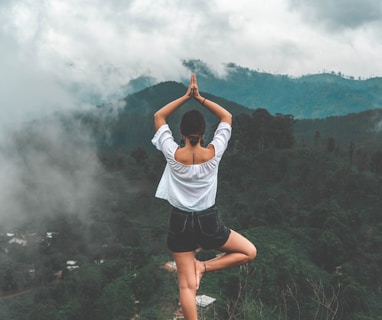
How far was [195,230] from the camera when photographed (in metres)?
3.15

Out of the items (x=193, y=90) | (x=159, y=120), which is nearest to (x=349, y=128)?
(x=193, y=90)

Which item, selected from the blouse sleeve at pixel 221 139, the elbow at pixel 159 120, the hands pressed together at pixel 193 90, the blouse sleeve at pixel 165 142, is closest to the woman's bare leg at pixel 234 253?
the blouse sleeve at pixel 221 139

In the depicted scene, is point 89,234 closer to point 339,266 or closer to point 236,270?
point 236,270

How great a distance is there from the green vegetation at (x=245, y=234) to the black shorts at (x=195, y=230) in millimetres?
6977

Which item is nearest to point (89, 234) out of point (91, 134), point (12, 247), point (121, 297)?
point (12, 247)

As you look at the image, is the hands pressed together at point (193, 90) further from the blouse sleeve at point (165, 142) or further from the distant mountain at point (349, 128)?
the distant mountain at point (349, 128)

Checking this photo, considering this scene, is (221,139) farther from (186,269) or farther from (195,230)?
(186,269)

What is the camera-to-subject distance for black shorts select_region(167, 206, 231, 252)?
313cm

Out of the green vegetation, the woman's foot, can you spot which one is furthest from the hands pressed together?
the green vegetation

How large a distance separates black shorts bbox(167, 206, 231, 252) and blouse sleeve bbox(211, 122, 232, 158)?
47cm

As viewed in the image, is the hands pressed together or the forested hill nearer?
the hands pressed together

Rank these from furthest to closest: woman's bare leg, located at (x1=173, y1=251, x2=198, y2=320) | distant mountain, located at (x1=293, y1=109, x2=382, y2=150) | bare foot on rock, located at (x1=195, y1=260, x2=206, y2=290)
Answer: distant mountain, located at (x1=293, y1=109, x2=382, y2=150)
bare foot on rock, located at (x1=195, y1=260, x2=206, y2=290)
woman's bare leg, located at (x1=173, y1=251, x2=198, y2=320)

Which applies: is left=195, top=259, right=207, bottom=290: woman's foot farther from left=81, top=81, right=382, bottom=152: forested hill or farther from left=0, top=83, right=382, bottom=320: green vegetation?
left=81, top=81, right=382, bottom=152: forested hill

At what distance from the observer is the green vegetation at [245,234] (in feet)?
62.0
